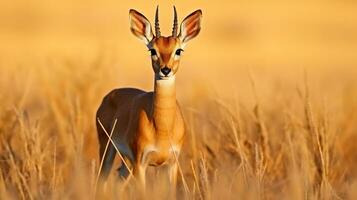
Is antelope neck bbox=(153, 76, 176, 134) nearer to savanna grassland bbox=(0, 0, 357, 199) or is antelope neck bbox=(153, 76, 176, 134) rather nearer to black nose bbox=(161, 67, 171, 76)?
black nose bbox=(161, 67, 171, 76)

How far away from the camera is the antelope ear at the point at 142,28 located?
7.48m

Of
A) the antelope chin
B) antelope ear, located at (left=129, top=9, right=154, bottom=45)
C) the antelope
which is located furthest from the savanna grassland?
antelope ear, located at (left=129, top=9, right=154, bottom=45)

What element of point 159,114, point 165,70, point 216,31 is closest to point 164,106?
point 159,114

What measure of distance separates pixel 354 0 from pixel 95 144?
27169 millimetres

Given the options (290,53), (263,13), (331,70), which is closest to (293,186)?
(331,70)

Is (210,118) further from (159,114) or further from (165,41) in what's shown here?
(165,41)

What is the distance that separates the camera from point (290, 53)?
78.2 ft

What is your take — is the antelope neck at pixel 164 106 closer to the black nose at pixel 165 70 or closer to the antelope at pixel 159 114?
the antelope at pixel 159 114

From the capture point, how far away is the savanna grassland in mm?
5926

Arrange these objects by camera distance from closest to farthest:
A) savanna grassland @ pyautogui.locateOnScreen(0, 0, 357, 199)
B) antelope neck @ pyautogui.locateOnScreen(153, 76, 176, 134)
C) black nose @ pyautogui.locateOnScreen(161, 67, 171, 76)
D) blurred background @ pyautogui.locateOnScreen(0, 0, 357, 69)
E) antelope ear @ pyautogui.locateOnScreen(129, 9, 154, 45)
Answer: savanna grassland @ pyautogui.locateOnScreen(0, 0, 357, 199) → black nose @ pyautogui.locateOnScreen(161, 67, 171, 76) → antelope neck @ pyautogui.locateOnScreen(153, 76, 176, 134) → antelope ear @ pyautogui.locateOnScreen(129, 9, 154, 45) → blurred background @ pyautogui.locateOnScreen(0, 0, 357, 69)

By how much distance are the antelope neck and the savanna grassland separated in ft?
1.06

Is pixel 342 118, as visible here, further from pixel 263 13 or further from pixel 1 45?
pixel 263 13

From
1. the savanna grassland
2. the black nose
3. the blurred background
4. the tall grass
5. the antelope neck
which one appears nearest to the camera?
the tall grass

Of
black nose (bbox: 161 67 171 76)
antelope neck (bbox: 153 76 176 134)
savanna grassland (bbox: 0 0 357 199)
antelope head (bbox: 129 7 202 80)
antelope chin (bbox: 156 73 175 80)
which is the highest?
antelope head (bbox: 129 7 202 80)
